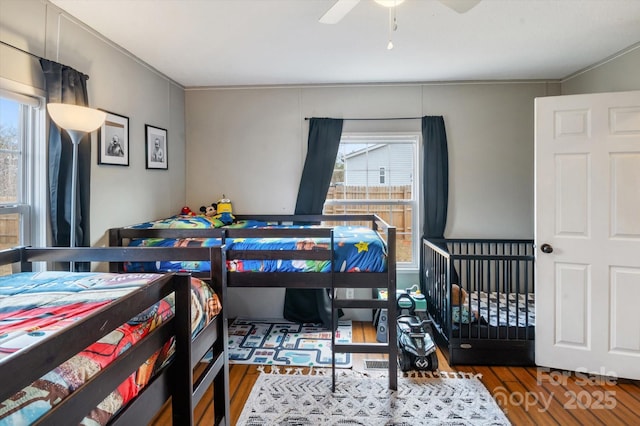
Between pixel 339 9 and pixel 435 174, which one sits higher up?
pixel 339 9

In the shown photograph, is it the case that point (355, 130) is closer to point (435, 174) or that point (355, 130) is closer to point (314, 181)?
point (314, 181)

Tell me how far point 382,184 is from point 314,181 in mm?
738

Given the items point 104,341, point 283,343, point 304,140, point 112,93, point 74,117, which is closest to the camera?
point 104,341

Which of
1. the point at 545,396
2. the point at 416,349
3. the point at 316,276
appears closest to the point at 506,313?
the point at 545,396

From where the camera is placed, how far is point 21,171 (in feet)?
6.37

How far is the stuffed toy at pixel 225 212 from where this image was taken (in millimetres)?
3365

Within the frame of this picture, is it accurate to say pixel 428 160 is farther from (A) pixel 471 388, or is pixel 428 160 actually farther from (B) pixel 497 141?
(A) pixel 471 388

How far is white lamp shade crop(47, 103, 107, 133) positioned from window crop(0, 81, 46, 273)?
0.28 metres

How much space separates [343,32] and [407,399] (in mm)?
2481

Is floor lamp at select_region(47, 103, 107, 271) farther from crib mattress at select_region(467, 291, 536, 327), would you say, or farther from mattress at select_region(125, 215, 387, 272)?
crib mattress at select_region(467, 291, 536, 327)

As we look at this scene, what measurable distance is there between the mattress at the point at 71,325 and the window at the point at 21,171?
1.64ft

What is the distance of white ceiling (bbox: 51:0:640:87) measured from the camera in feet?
6.70

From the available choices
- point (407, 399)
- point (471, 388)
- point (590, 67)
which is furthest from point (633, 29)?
point (407, 399)

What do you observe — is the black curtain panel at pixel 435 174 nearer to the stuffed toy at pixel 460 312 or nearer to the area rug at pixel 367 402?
the stuffed toy at pixel 460 312
